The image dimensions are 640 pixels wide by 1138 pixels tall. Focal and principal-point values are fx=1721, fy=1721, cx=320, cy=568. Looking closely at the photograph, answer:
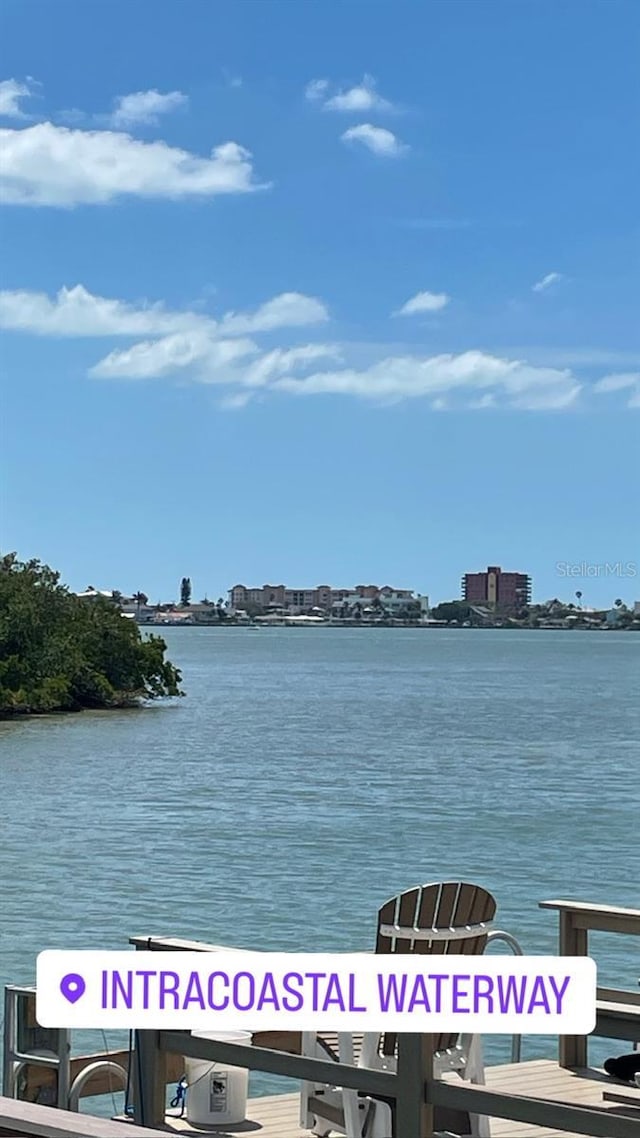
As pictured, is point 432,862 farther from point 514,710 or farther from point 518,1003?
point 514,710

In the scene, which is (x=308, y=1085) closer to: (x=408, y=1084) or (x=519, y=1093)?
(x=519, y=1093)

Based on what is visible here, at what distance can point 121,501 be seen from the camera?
129 m

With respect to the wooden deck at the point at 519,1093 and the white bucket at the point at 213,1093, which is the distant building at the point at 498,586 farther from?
the white bucket at the point at 213,1093

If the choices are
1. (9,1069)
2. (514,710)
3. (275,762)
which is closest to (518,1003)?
(9,1069)

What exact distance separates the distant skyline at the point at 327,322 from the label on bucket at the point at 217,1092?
87.0m

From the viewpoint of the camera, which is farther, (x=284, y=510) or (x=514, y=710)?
(x=284, y=510)

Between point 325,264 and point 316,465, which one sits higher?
point 325,264

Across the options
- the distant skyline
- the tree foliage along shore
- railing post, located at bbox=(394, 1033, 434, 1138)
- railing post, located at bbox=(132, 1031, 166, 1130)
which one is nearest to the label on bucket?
railing post, located at bbox=(132, 1031, 166, 1130)

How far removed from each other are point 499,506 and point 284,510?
61.5 feet

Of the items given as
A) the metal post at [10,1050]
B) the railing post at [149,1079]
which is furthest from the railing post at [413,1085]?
the metal post at [10,1050]

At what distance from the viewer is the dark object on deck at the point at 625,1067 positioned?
15.8 feet

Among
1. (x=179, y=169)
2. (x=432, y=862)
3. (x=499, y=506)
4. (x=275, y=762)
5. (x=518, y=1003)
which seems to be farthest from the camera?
(x=499, y=506)
